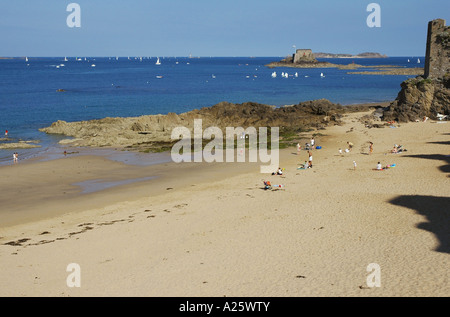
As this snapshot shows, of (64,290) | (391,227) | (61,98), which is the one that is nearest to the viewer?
Result: (64,290)

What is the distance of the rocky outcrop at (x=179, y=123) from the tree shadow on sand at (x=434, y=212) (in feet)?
75.7

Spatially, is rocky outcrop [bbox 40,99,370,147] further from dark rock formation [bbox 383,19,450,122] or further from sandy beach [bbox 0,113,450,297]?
sandy beach [bbox 0,113,450,297]

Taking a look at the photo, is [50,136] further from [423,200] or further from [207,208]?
[423,200]

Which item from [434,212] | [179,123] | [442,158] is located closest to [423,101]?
[442,158]

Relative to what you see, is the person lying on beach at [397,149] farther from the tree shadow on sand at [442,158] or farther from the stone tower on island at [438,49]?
the stone tower on island at [438,49]

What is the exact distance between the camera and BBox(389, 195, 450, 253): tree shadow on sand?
49.0ft

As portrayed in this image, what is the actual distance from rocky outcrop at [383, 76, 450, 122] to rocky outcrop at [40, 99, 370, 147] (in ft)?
20.7

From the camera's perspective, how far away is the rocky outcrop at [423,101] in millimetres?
42469

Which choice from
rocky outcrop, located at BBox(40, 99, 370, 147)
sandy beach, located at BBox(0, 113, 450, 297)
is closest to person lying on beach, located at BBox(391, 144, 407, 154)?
sandy beach, located at BBox(0, 113, 450, 297)

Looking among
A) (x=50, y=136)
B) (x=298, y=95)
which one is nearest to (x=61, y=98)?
(x=50, y=136)

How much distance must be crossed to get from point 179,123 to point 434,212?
29.5 m

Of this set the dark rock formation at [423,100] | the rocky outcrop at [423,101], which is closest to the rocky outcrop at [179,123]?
the dark rock formation at [423,100]

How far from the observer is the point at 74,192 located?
24.4 meters
